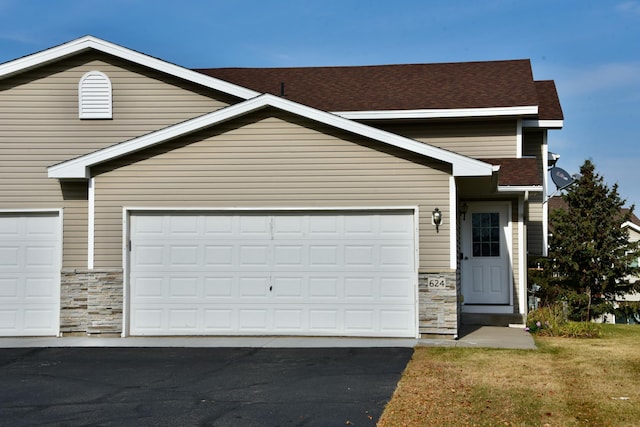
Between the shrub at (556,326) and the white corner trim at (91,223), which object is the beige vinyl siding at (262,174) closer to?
the white corner trim at (91,223)

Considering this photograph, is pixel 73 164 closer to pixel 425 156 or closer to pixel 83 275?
pixel 83 275

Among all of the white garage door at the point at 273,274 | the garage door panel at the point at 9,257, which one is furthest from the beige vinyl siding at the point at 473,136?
the garage door panel at the point at 9,257

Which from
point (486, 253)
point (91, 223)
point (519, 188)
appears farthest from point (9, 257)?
point (519, 188)

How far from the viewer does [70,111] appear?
54.3 ft

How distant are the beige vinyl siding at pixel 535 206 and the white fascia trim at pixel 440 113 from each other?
165 centimetres

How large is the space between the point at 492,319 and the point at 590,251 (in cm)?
Answer: 550

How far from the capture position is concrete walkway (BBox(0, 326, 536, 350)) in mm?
13391

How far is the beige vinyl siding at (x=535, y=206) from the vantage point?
60.6 ft

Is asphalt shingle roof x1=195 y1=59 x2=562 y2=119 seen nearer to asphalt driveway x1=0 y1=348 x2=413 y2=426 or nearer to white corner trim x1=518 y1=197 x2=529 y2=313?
white corner trim x1=518 y1=197 x2=529 y2=313

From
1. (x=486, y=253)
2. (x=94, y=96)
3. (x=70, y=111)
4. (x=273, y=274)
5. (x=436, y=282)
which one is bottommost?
(x=436, y=282)

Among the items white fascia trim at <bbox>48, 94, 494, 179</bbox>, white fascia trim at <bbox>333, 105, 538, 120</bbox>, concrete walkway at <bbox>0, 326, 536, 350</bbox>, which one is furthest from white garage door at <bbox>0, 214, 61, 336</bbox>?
white fascia trim at <bbox>333, 105, 538, 120</bbox>

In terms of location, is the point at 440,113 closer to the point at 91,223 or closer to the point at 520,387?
the point at 91,223

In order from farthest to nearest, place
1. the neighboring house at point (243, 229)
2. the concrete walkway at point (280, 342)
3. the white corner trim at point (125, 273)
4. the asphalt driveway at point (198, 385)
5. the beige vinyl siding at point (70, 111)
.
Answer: the beige vinyl siding at point (70, 111)
the white corner trim at point (125, 273)
the neighboring house at point (243, 229)
the concrete walkway at point (280, 342)
the asphalt driveway at point (198, 385)

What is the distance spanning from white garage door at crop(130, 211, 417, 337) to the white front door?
3.78 meters
